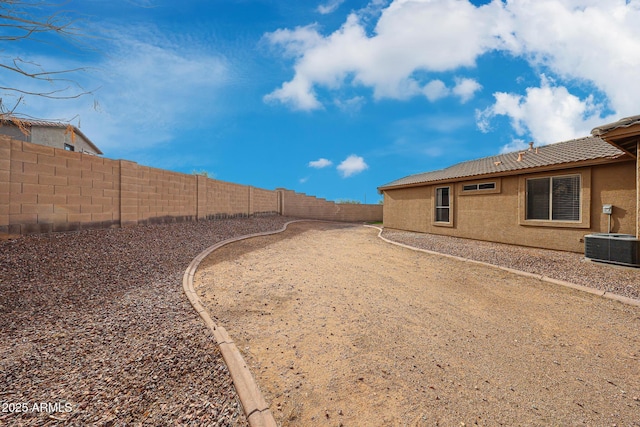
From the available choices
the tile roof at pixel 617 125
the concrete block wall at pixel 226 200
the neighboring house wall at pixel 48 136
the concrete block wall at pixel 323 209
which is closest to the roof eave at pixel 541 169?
the tile roof at pixel 617 125

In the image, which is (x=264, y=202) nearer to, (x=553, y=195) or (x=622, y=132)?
(x=553, y=195)

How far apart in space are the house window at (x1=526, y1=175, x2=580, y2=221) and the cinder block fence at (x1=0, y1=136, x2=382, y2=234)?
13495 mm

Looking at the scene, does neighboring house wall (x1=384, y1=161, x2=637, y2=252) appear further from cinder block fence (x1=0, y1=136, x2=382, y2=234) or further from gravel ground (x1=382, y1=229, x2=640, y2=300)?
cinder block fence (x1=0, y1=136, x2=382, y2=234)

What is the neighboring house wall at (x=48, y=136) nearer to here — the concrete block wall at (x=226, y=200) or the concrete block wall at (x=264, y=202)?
the concrete block wall at (x=226, y=200)

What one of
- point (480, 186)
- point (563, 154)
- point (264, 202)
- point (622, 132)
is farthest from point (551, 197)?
point (264, 202)

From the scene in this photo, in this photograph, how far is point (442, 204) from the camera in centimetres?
1282

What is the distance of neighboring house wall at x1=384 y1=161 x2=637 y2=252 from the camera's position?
303 inches

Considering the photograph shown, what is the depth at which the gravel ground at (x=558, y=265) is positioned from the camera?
18.0 ft

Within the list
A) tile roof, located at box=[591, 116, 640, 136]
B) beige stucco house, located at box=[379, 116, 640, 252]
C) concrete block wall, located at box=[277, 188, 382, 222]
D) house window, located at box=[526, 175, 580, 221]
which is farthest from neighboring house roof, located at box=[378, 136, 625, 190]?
concrete block wall, located at box=[277, 188, 382, 222]

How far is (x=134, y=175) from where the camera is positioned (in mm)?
8625

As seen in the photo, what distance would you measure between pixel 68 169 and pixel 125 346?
616cm

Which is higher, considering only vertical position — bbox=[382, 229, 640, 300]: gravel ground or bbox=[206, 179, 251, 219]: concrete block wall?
bbox=[206, 179, 251, 219]: concrete block wall

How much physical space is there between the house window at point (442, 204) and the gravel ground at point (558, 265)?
3.01 metres

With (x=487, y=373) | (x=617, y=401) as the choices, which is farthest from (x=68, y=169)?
(x=617, y=401)
